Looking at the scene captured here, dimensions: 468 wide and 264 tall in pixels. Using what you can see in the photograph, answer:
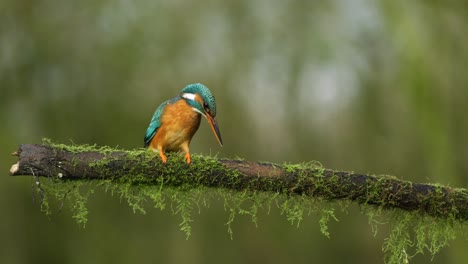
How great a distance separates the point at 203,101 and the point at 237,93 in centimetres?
500

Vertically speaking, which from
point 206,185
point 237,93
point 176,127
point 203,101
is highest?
point 237,93

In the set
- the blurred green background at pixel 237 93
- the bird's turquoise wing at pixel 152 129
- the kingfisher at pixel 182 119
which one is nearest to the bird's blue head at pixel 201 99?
the kingfisher at pixel 182 119

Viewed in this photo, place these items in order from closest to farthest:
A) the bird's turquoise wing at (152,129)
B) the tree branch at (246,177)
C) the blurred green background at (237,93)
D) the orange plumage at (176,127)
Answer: the tree branch at (246,177) → the orange plumage at (176,127) → the bird's turquoise wing at (152,129) → the blurred green background at (237,93)

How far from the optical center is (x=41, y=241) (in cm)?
832

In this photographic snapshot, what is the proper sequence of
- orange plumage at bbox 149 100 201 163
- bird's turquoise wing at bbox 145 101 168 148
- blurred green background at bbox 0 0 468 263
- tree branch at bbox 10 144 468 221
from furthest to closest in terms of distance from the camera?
blurred green background at bbox 0 0 468 263 < bird's turquoise wing at bbox 145 101 168 148 < orange plumage at bbox 149 100 201 163 < tree branch at bbox 10 144 468 221

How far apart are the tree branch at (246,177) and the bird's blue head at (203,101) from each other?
2.04ft

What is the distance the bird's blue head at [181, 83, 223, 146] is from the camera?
12.4 ft

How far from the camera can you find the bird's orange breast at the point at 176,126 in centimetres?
376

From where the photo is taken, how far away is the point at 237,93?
347 inches

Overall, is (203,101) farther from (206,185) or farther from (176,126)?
(206,185)

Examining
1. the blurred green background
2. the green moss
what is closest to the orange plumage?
the green moss

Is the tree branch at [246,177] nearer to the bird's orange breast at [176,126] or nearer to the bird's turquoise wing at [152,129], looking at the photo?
the bird's orange breast at [176,126]

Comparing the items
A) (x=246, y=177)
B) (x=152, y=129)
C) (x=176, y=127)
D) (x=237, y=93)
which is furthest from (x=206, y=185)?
(x=237, y=93)

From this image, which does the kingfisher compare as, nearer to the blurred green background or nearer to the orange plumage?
the orange plumage
